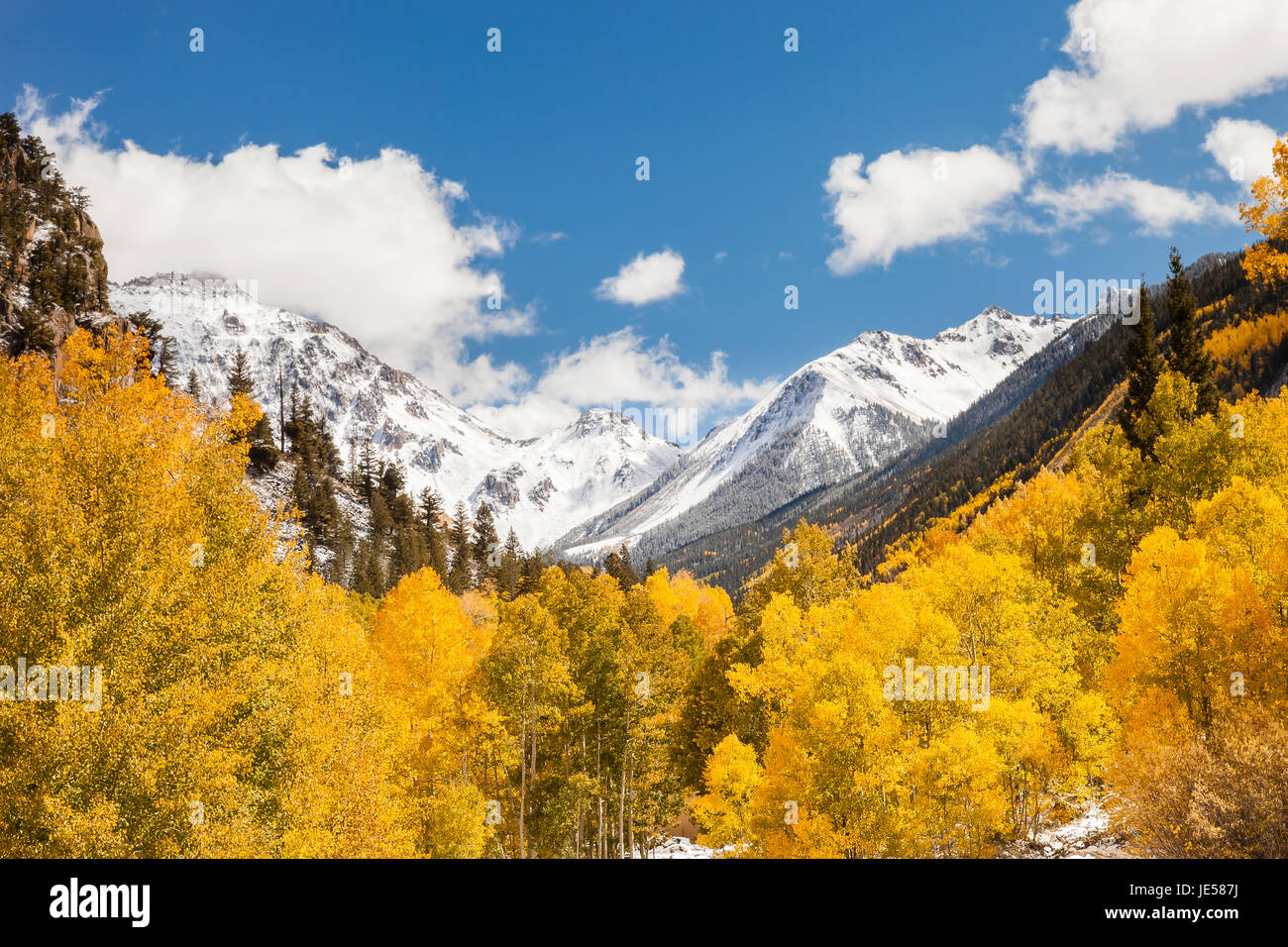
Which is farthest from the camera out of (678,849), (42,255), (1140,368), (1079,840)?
(42,255)

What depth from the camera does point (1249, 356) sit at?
12794 centimetres

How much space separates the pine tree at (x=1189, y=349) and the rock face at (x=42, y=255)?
248ft

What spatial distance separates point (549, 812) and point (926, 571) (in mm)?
25323

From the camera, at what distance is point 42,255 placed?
63.6m

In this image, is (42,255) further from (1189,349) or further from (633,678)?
(1189,349)

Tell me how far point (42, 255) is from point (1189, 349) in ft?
293

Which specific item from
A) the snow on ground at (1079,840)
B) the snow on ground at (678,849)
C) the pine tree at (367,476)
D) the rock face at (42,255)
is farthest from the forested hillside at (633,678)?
the pine tree at (367,476)

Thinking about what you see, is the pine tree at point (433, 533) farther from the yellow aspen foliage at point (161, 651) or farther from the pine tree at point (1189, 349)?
the pine tree at point (1189, 349)

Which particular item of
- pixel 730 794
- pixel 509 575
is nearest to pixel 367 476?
pixel 509 575

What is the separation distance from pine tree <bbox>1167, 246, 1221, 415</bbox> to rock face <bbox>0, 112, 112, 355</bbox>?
75.5m

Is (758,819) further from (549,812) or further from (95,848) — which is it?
(95,848)

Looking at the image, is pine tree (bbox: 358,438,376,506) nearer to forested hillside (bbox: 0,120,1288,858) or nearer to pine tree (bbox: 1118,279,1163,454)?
forested hillside (bbox: 0,120,1288,858)

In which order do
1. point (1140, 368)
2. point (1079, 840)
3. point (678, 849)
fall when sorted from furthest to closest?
point (678, 849), point (1140, 368), point (1079, 840)
